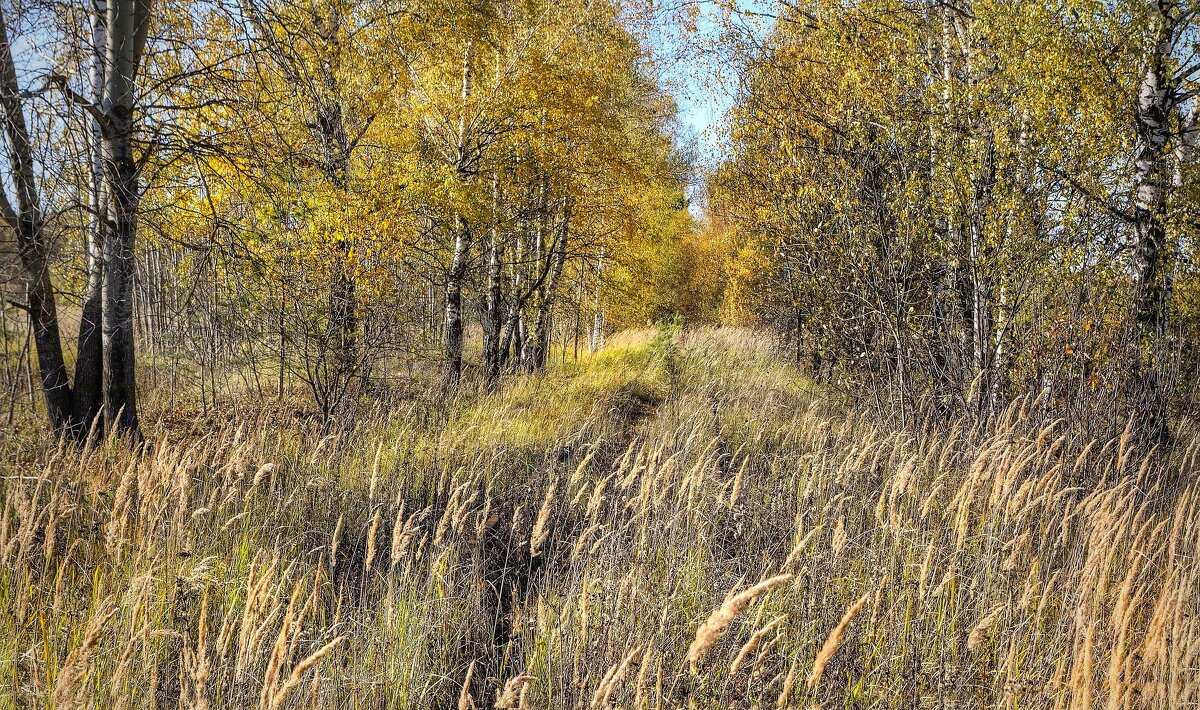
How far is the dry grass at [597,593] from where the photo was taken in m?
1.82

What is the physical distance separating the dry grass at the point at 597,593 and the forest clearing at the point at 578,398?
1.1 inches

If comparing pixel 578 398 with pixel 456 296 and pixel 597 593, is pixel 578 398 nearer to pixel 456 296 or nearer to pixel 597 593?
pixel 456 296

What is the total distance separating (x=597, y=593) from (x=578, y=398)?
5444mm

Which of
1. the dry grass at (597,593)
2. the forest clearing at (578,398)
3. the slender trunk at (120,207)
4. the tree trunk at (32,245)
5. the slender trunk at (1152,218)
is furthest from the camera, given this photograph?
the slender trunk at (1152,218)

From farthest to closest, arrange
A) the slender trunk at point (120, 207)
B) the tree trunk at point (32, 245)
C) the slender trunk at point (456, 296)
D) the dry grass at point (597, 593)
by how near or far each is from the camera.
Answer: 1. the slender trunk at point (456, 296)
2. the slender trunk at point (120, 207)
3. the tree trunk at point (32, 245)
4. the dry grass at point (597, 593)

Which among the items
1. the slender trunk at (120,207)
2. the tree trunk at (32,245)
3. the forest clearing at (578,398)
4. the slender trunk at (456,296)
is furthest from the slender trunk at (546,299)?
the tree trunk at (32,245)

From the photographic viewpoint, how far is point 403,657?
86.7 inches

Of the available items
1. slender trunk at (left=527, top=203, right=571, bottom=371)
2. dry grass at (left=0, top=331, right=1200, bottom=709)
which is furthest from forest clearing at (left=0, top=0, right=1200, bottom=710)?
slender trunk at (left=527, top=203, right=571, bottom=371)

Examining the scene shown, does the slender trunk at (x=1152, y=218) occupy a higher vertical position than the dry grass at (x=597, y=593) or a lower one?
higher

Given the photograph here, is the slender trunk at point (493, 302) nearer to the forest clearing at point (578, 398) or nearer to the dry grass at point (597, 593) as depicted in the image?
the forest clearing at point (578, 398)

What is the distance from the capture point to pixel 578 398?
7859 mm

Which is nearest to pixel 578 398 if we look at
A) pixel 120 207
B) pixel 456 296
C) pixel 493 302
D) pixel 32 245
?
pixel 456 296

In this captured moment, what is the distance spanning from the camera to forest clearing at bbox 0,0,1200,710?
2.14 m

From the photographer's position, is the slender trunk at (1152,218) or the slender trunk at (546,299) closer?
the slender trunk at (1152,218)
